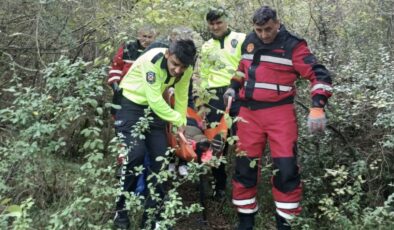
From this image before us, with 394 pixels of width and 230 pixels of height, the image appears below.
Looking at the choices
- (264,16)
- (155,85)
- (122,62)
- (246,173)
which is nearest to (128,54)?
(122,62)

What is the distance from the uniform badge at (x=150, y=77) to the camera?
374 cm

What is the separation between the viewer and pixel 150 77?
3744 mm

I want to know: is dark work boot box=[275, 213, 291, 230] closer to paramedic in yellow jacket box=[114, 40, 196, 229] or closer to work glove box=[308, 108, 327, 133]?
work glove box=[308, 108, 327, 133]

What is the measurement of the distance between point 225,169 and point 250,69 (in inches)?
57.6

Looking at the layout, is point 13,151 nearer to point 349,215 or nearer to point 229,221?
point 229,221

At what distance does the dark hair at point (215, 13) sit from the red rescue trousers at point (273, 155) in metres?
0.98

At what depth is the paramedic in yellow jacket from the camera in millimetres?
3703

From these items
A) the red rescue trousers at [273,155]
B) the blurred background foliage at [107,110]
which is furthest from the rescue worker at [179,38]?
the red rescue trousers at [273,155]

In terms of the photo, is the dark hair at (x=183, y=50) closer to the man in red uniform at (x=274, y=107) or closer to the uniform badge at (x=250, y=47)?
the man in red uniform at (x=274, y=107)

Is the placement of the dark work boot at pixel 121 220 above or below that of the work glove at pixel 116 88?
below

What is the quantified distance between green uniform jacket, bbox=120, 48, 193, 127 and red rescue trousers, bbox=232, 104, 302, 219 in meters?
0.58

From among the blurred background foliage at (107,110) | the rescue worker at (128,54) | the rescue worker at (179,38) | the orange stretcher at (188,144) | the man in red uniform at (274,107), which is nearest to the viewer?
the blurred background foliage at (107,110)

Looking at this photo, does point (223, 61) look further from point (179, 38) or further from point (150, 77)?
point (150, 77)

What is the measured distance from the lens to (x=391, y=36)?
5191 mm
